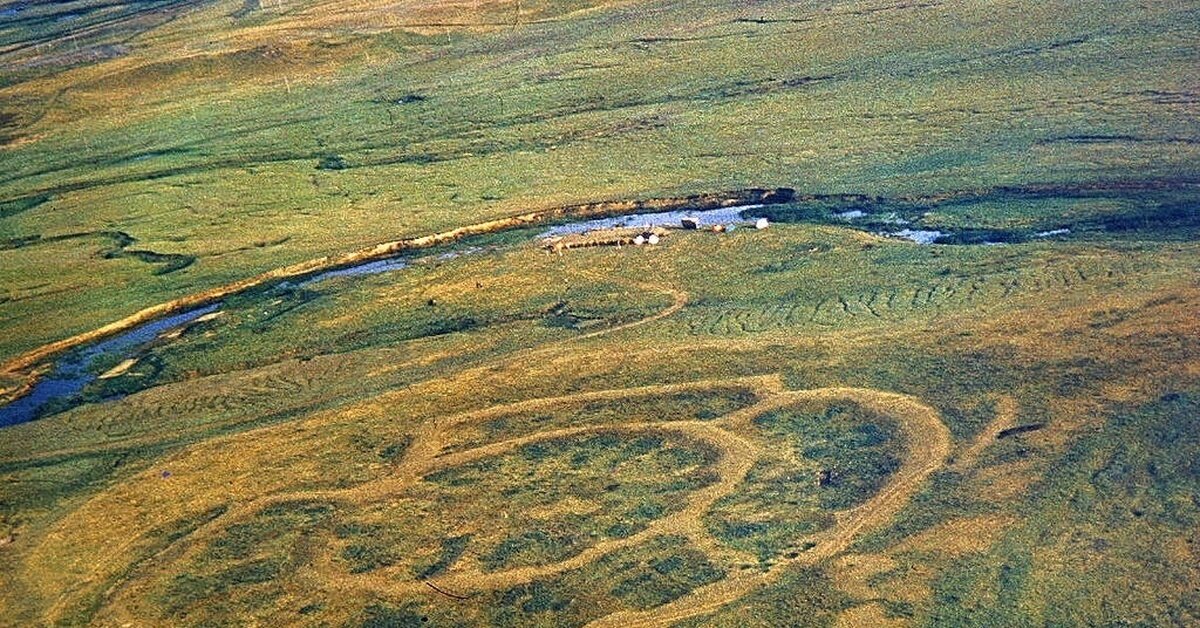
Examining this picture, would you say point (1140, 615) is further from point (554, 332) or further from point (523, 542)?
point (554, 332)

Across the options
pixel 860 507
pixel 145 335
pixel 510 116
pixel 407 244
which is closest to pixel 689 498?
Answer: pixel 860 507

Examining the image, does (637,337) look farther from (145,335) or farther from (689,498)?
(145,335)

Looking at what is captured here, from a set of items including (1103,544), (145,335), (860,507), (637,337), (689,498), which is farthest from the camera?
(145,335)

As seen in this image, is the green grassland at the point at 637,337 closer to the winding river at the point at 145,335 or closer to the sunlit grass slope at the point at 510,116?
the sunlit grass slope at the point at 510,116

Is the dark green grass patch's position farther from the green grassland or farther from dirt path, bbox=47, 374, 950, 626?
dirt path, bbox=47, 374, 950, 626

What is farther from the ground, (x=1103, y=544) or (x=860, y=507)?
(x=860, y=507)

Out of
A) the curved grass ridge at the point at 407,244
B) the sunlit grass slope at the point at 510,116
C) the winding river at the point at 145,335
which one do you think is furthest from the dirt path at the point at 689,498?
the sunlit grass slope at the point at 510,116
